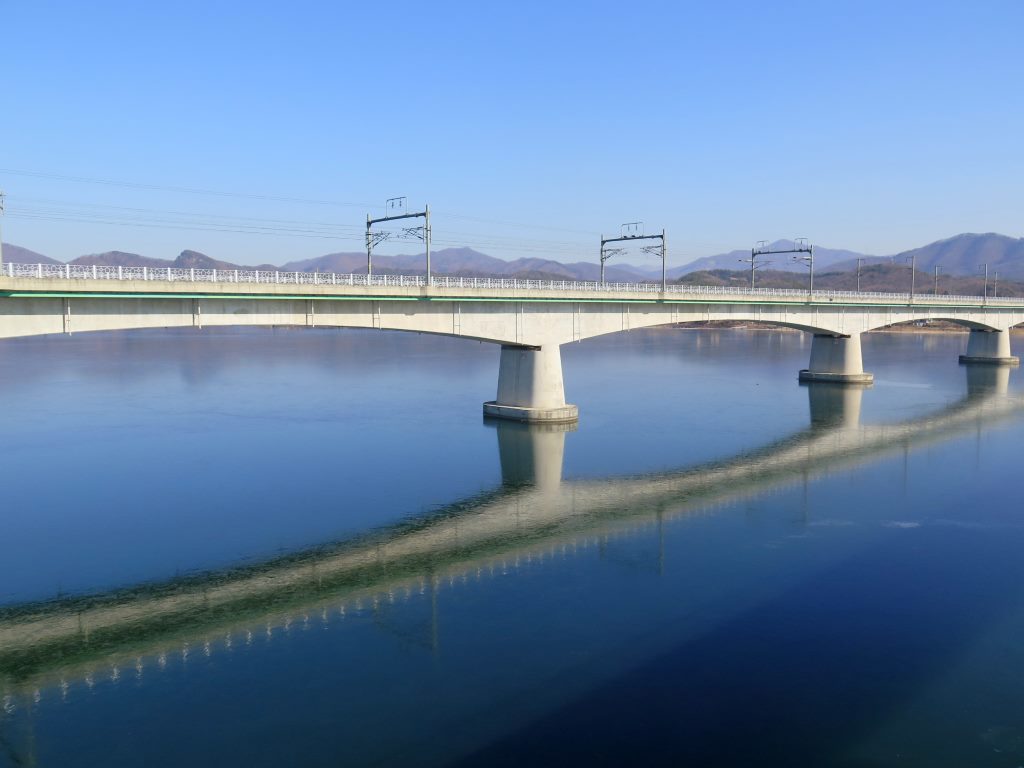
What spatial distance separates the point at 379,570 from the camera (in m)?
23.4

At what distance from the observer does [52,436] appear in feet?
141

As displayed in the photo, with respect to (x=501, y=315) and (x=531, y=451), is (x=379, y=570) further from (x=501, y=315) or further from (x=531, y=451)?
(x=501, y=315)

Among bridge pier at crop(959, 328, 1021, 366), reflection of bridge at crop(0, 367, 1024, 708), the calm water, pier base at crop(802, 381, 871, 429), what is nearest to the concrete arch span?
pier base at crop(802, 381, 871, 429)

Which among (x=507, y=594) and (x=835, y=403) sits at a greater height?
(x=835, y=403)

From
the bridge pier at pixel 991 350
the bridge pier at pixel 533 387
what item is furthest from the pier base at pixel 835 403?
the bridge pier at pixel 991 350

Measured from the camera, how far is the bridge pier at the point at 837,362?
232ft

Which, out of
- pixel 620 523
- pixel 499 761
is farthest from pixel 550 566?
pixel 499 761

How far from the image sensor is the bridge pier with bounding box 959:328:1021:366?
3561 inches

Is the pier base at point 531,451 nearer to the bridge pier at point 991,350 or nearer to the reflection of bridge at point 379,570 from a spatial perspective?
the reflection of bridge at point 379,570

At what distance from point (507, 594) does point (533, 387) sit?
1072 inches

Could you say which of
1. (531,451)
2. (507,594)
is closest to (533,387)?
(531,451)

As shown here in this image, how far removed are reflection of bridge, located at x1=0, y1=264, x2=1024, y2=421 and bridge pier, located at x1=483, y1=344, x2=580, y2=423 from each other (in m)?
0.07

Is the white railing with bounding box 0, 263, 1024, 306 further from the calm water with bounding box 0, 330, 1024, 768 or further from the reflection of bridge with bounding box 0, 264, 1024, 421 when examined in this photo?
the calm water with bounding box 0, 330, 1024, 768

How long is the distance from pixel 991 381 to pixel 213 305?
236ft
